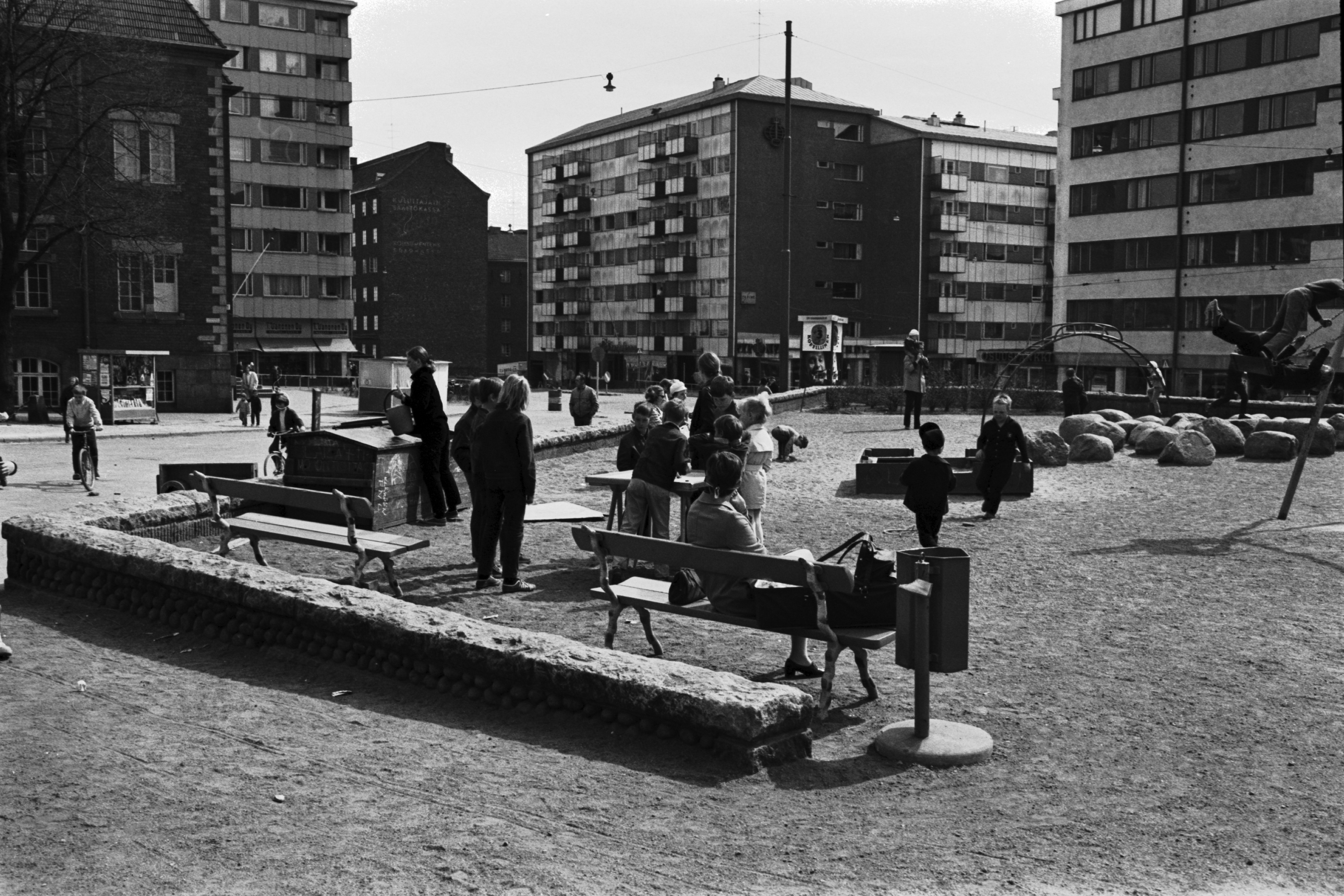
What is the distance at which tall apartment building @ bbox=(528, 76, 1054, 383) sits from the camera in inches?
3445

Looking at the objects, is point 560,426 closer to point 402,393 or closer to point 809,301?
point 402,393

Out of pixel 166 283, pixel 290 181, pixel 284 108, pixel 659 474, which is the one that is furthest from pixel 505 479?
pixel 284 108

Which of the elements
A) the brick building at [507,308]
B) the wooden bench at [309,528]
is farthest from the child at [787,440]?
the brick building at [507,308]

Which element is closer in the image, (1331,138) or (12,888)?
(12,888)

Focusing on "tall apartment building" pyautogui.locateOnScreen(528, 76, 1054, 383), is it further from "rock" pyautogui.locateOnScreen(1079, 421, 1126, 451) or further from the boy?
the boy

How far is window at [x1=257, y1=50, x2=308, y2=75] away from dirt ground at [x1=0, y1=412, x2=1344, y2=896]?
8023 centimetres

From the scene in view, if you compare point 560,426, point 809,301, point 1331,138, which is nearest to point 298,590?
point 560,426

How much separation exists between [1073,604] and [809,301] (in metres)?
78.2

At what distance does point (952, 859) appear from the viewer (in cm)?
520

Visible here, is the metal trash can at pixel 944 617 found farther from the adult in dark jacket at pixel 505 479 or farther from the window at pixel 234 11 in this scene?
the window at pixel 234 11

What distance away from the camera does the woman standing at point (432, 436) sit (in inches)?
552

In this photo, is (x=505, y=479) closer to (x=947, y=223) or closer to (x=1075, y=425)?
(x=1075, y=425)

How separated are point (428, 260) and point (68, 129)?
5644 centimetres

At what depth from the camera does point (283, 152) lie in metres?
84.5
